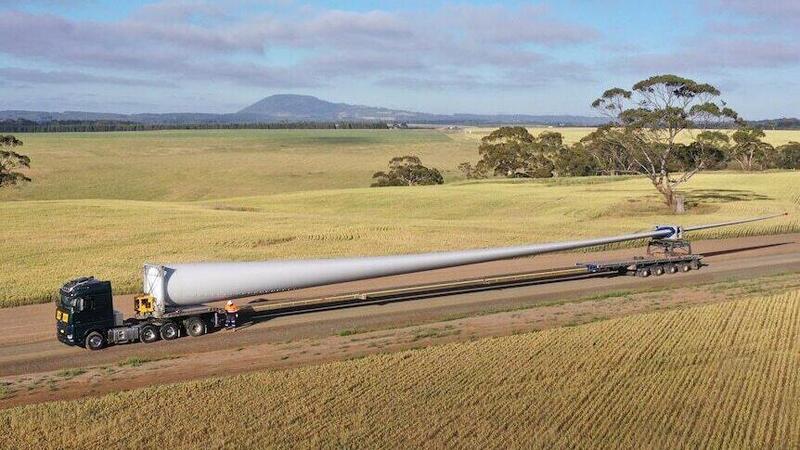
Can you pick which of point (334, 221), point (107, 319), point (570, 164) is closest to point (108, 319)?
point (107, 319)

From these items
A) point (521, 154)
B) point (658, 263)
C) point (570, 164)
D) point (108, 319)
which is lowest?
point (658, 263)

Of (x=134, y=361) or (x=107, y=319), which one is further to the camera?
(x=107, y=319)

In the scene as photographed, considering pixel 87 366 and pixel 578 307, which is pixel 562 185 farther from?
pixel 87 366

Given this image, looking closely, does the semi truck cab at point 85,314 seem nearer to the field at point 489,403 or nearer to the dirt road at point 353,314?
the dirt road at point 353,314

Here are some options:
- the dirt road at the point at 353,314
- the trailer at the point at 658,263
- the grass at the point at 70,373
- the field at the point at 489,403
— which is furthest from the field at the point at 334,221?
the field at the point at 489,403

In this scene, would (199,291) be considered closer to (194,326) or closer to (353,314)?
(194,326)

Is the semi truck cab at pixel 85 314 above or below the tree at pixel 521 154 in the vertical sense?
below
